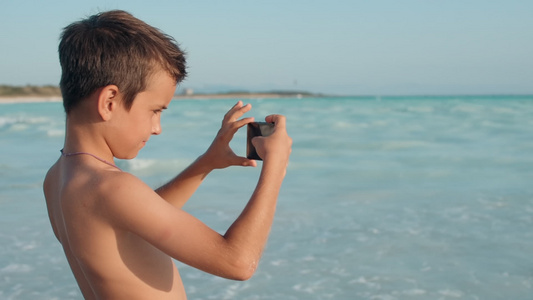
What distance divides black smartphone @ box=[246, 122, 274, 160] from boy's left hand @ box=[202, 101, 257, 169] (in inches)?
2.8

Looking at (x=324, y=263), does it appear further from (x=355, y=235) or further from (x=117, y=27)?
(x=117, y=27)

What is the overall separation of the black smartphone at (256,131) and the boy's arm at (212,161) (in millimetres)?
124

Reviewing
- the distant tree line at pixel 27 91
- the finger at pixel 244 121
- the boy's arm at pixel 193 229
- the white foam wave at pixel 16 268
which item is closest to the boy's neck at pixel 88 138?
the boy's arm at pixel 193 229

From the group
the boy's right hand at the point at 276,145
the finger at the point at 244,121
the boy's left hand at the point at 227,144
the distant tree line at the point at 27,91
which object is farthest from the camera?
the distant tree line at the point at 27,91

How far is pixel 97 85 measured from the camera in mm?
1646

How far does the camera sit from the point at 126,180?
158 centimetres

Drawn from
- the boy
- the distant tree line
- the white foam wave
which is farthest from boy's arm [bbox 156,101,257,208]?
the distant tree line

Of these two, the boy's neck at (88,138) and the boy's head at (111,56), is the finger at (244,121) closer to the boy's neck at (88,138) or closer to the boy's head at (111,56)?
the boy's head at (111,56)

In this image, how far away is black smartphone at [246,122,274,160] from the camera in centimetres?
178

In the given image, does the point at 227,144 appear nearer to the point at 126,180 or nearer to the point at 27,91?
the point at 126,180

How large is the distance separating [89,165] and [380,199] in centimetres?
512

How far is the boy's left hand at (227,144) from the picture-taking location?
2.01m

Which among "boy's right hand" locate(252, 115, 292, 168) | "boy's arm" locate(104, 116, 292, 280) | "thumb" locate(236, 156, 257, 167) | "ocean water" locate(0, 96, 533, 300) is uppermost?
"boy's right hand" locate(252, 115, 292, 168)

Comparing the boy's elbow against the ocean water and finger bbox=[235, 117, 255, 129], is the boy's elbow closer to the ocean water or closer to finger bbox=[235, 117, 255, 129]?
finger bbox=[235, 117, 255, 129]
